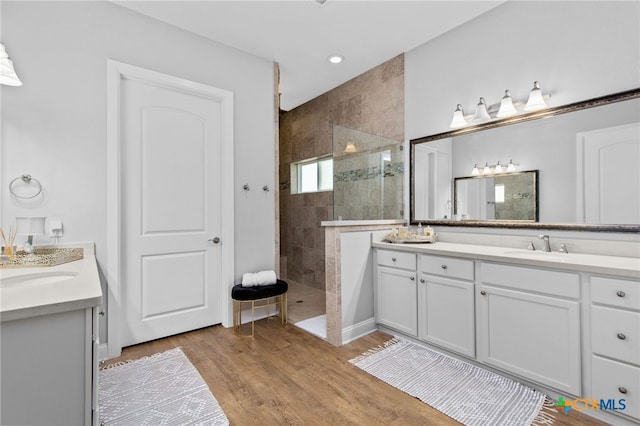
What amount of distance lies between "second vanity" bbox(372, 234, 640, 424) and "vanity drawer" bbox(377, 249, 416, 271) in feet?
0.03

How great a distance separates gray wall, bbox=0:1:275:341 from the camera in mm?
2008

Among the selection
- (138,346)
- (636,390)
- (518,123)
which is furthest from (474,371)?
(138,346)

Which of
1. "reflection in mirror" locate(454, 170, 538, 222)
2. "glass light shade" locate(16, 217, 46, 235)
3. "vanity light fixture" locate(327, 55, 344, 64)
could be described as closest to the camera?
"glass light shade" locate(16, 217, 46, 235)

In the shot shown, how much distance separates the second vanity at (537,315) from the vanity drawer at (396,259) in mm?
10

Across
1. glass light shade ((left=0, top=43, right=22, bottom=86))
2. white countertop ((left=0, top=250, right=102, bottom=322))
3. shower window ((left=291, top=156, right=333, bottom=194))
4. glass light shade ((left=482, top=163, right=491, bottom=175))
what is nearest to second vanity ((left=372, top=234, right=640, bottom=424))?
glass light shade ((left=482, top=163, right=491, bottom=175))

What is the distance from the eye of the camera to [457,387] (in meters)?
1.89

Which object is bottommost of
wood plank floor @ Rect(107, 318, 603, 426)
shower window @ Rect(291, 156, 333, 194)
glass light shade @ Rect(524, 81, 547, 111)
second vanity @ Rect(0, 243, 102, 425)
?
wood plank floor @ Rect(107, 318, 603, 426)

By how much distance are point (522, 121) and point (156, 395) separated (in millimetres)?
3203

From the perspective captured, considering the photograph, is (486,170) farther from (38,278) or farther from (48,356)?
(38,278)

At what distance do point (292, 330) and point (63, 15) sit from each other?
3.07 metres

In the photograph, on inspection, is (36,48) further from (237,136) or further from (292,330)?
(292,330)

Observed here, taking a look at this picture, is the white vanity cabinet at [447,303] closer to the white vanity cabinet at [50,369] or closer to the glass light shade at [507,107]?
the glass light shade at [507,107]

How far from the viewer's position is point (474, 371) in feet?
6.75

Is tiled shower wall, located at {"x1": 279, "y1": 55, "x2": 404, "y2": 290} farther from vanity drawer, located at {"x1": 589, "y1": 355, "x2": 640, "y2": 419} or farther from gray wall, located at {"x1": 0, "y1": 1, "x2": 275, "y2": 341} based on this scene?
vanity drawer, located at {"x1": 589, "y1": 355, "x2": 640, "y2": 419}
